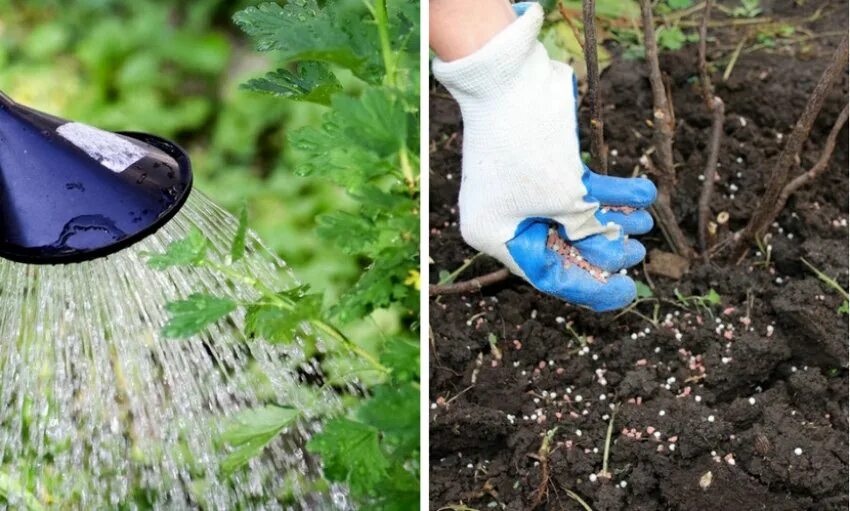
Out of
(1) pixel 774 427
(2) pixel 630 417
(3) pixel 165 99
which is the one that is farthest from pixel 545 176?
(3) pixel 165 99

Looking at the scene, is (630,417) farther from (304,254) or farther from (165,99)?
(165,99)

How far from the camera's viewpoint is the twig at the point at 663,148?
5.01 feet

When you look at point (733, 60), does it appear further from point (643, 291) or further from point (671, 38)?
point (643, 291)

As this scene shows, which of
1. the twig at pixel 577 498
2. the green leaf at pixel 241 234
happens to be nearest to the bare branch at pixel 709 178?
the twig at pixel 577 498

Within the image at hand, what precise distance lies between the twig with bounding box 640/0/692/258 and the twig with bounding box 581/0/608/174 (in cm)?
14

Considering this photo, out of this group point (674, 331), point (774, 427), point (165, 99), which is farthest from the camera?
point (165, 99)

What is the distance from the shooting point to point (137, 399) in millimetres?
1457

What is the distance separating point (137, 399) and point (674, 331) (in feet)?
2.50

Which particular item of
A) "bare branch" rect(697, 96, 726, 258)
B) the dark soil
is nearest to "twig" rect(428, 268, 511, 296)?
the dark soil

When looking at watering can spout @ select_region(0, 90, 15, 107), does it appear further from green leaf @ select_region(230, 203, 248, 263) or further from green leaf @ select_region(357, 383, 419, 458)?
green leaf @ select_region(357, 383, 419, 458)

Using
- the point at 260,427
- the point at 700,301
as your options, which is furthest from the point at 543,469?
the point at 260,427

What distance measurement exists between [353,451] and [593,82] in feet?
1.98

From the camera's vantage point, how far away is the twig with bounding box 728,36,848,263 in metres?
1.46

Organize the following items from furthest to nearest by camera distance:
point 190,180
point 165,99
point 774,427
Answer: point 165,99
point 774,427
point 190,180
